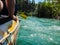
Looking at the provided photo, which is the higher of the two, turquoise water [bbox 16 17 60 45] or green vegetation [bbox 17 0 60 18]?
turquoise water [bbox 16 17 60 45]

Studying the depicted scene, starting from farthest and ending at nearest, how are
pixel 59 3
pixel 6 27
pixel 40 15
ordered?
pixel 40 15, pixel 59 3, pixel 6 27

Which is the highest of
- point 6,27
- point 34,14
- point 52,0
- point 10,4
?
Answer: point 10,4

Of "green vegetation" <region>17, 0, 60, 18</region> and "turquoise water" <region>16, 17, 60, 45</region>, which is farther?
"green vegetation" <region>17, 0, 60, 18</region>

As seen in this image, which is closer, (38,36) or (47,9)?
(38,36)

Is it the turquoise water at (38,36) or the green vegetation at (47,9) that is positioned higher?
the turquoise water at (38,36)

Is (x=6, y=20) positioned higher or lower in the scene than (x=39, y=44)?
higher

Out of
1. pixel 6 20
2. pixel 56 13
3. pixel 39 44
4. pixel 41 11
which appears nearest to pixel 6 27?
pixel 6 20

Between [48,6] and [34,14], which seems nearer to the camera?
[48,6]

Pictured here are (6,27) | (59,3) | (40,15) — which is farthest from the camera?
(40,15)

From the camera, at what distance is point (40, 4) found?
40.3m

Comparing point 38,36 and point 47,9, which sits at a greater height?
point 38,36

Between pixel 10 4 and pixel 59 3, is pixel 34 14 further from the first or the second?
pixel 10 4

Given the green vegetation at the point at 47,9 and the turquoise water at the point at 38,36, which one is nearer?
the turquoise water at the point at 38,36

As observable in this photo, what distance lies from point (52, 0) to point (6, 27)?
3410 centimetres
